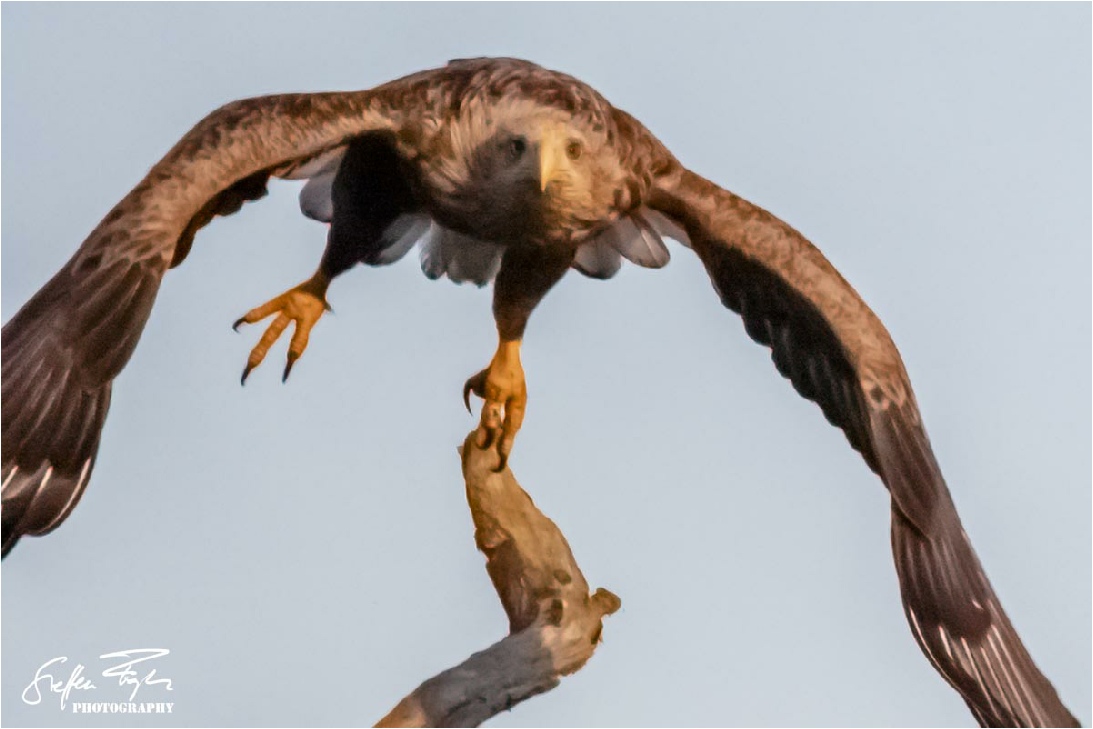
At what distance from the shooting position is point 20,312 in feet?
22.4

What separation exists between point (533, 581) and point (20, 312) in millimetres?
1941

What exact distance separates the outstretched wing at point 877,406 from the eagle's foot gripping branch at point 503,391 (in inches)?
31.5

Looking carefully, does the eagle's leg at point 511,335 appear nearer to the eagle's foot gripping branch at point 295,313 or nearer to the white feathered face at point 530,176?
the white feathered face at point 530,176

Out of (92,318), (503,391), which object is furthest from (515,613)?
(92,318)

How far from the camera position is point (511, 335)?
802cm

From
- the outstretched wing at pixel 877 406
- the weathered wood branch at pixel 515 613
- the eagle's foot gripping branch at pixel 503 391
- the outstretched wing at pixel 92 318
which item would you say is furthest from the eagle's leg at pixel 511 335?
the outstretched wing at pixel 92 318

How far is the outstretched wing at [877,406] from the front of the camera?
297 inches

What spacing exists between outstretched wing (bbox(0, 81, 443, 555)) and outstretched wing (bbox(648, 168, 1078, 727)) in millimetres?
1610

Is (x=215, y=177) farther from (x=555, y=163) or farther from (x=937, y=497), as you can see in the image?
(x=937, y=497)

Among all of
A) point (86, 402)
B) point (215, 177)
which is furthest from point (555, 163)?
point (86, 402)

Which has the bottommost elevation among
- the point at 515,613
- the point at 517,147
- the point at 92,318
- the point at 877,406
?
the point at 515,613

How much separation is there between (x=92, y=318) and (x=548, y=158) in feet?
5.14

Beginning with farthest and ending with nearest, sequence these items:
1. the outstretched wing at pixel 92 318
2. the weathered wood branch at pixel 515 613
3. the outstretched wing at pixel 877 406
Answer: the outstretched wing at pixel 877 406
the weathered wood branch at pixel 515 613
the outstretched wing at pixel 92 318

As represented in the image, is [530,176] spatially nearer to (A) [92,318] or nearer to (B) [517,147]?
(B) [517,147]
